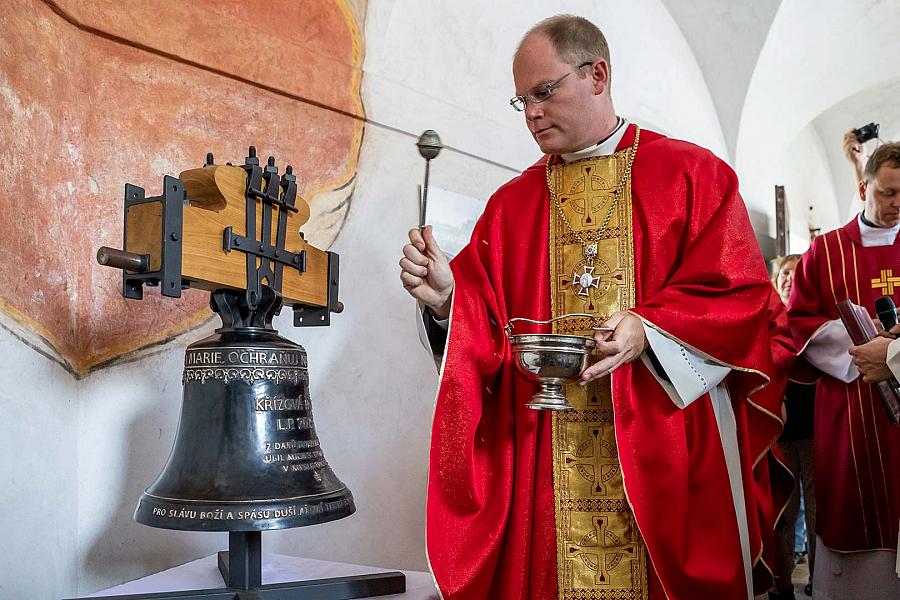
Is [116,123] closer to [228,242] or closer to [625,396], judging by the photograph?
[228,242]

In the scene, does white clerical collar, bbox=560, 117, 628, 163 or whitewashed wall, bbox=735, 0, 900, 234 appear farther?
whitewashed wall, bbox=735, 0, 900, 234

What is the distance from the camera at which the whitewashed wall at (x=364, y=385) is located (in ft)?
8.36

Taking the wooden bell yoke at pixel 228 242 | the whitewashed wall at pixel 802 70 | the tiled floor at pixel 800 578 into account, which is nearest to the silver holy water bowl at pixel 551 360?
the wooden bell yoke at pixel 228 242

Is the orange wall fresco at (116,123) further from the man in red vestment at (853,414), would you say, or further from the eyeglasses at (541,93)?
the man in red vestment at (853,414)

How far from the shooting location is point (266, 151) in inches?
134

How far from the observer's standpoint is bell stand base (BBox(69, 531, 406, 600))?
89.6 inches

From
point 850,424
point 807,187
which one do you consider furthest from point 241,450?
point 807,187

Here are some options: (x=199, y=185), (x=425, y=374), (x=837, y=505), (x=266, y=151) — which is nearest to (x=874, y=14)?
(x=837, y=505)

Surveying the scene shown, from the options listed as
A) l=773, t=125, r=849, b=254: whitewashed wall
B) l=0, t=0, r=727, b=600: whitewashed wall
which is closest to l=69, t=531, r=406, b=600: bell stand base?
l=0, t=0, r=727, b=600: whitewashed wall

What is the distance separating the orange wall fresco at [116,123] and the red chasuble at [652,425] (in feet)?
3.72

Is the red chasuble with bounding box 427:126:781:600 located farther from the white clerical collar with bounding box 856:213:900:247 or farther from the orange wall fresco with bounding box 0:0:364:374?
the white clerical collar with bounding box 856:213:900:247

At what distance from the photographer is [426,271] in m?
2.46

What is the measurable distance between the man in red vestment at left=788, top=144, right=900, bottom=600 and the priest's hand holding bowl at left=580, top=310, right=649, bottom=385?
188 cm

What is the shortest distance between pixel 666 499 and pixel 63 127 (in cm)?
210
